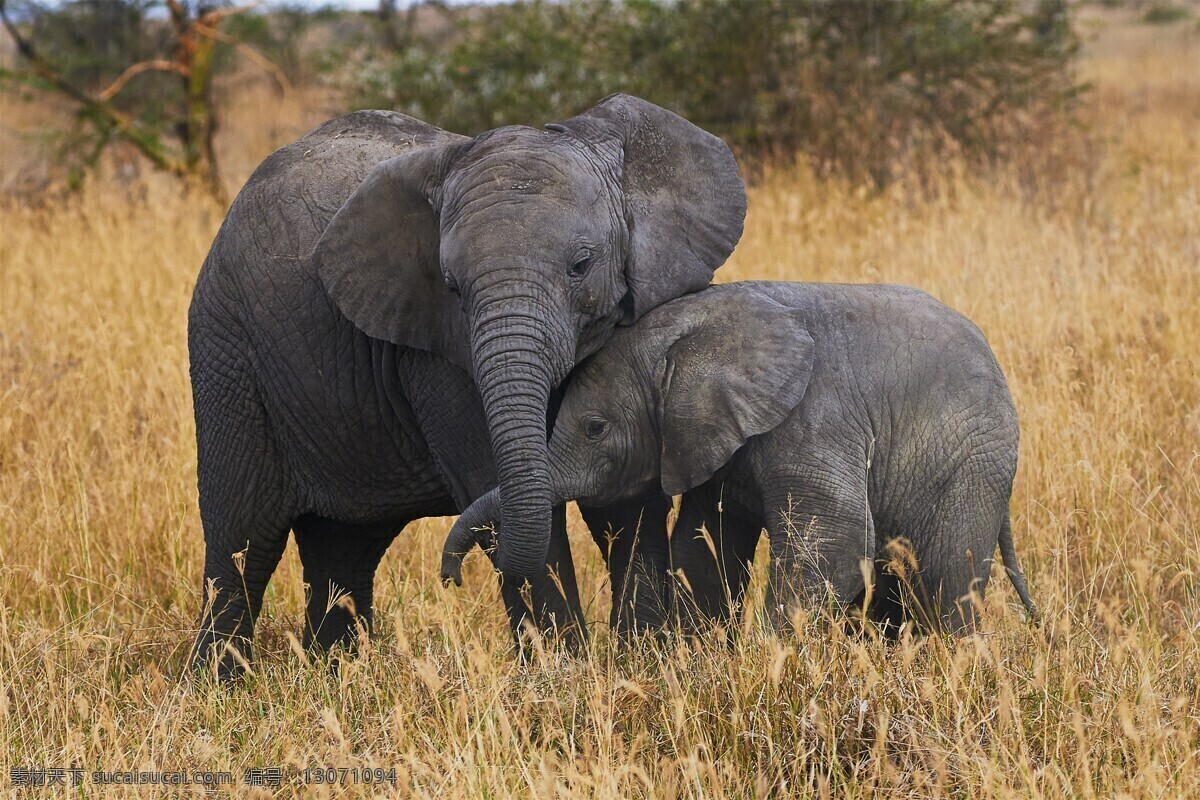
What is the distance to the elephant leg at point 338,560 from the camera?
5.06 metres

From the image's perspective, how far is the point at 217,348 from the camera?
4.61 metres

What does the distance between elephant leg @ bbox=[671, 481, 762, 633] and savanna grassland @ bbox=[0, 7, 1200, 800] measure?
25 centimetres

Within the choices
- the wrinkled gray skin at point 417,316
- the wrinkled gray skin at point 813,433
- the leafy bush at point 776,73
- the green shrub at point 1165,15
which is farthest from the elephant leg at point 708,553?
the green shrub at point 1165,15

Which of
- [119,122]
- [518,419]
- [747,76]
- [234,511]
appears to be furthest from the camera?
[747,76]

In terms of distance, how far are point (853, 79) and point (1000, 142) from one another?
4.04ft

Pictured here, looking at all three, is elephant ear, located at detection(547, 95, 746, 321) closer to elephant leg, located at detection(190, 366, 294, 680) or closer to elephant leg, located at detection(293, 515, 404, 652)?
elephant leg, located at detection(190, 366, 294, 680)

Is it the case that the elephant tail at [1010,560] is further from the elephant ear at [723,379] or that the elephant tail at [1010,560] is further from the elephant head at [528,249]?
the elephant head at [528,249]

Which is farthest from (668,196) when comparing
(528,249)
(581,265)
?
(528,249)

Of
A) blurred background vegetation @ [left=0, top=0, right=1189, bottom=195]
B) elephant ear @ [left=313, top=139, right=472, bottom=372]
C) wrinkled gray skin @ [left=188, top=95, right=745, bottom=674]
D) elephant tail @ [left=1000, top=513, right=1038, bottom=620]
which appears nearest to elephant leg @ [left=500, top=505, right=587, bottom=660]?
wrinkled gray skin @ [left=188, top=95, right=745, bottom=674]

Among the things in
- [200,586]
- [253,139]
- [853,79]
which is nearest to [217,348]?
[200,586]

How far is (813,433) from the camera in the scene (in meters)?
3.93

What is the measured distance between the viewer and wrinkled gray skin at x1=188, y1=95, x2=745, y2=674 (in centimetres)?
362

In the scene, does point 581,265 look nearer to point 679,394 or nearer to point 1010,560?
point 679,394

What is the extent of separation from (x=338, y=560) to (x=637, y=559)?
1.19 m
